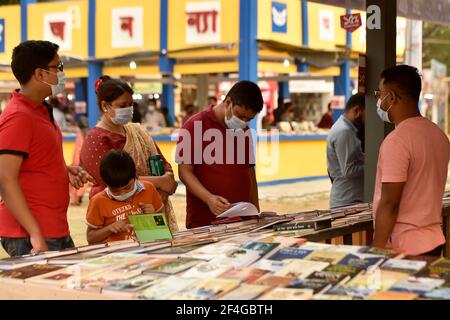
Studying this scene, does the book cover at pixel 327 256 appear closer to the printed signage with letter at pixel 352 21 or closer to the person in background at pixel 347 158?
the person in background at pixel 347 158

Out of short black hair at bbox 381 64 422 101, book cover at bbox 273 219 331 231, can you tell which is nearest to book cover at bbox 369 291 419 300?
book cover at bbox 273 219 331 231

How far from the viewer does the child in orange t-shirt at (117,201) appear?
3746mm

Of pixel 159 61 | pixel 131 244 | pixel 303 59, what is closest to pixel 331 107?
pixel 303 59

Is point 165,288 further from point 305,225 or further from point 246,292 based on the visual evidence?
point 305,225

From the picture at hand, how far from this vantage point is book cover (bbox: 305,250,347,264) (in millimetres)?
2557

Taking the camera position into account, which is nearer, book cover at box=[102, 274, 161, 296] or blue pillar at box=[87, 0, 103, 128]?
book cover at box=[102, 274, 161, 296]

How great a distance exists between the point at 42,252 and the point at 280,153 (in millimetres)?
Answer: 12266

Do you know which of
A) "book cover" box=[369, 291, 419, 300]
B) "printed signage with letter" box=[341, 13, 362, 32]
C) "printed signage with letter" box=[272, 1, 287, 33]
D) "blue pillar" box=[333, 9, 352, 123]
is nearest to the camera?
"book cover" box=[369, 291, 419, 300]

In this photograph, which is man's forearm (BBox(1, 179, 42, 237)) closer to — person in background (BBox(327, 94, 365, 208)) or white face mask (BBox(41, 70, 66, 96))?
white face mask (BBox(41, 70, 66, 96))

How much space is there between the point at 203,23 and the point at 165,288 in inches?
497

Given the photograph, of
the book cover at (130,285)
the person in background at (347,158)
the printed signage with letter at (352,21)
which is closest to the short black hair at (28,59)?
the book cover at (130,285)

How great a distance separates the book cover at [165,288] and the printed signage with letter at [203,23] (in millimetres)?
12332

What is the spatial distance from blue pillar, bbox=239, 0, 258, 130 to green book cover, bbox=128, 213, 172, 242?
35.5 feet

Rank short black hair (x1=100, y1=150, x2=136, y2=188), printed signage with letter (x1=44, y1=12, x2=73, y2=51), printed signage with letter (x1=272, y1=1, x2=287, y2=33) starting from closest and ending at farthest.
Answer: short black hair (x1=100, y1=150, x2=136, y2=188) → printed signage with letter (x1=272, y1=1, x2=287, y2=33) → printed signage with letter (x1=44, y1=12, x2=73, y2=51)
